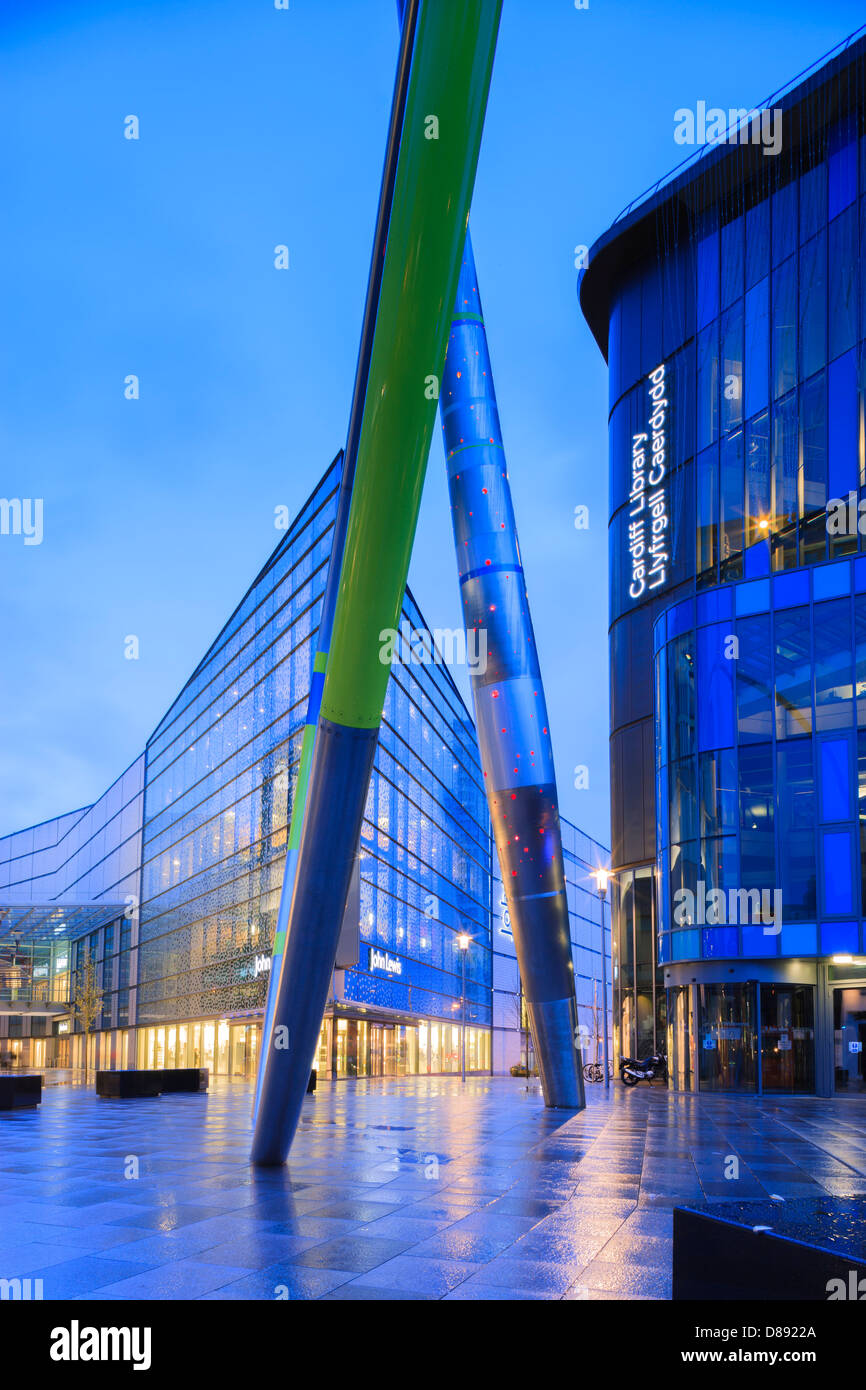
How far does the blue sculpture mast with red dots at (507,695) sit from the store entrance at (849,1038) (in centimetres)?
1105

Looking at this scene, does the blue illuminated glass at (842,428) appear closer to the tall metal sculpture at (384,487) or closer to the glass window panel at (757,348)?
the glass window panel at (757,348)

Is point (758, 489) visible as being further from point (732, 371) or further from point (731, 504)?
point (732, 371)

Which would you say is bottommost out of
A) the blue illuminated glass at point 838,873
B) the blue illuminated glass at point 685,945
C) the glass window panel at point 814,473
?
the blue illuminated glass at point 685,945

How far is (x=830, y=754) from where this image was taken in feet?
100

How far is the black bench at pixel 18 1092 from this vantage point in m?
26.9

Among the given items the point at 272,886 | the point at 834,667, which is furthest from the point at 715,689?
the point at 272,886

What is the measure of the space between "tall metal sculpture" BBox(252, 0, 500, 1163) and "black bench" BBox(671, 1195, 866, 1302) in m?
6.33

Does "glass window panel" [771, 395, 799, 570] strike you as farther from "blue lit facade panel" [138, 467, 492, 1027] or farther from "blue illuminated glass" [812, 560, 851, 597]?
"blue lit facade panel" [138, 467, 492, 1027]

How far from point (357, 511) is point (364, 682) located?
1790 millimetres

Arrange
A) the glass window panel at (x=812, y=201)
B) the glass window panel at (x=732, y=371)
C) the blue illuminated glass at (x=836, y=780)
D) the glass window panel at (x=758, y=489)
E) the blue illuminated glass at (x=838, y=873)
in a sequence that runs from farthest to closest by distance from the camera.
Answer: the glass window panel at (x=732, y=371)
the glass window panel at (x=812, y=201)
the glass window panel at (x=758, y=489)
the blue illuminated glass at (x=836, y=780)
the blue illuminated glass at (x=838, y=873)

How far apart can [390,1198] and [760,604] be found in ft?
81.6

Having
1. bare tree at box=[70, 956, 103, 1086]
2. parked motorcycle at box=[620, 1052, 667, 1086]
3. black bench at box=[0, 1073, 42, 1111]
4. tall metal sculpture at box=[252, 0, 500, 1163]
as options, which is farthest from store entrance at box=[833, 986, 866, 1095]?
bare tree at box=[70, 956, 103, 1086]

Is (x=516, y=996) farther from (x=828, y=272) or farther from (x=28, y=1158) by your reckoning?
(x=28, y=1158)

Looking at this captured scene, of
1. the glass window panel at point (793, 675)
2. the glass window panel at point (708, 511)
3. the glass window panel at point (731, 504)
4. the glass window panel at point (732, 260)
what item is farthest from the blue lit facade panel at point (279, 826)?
the glass window panel at point (793, 675)
